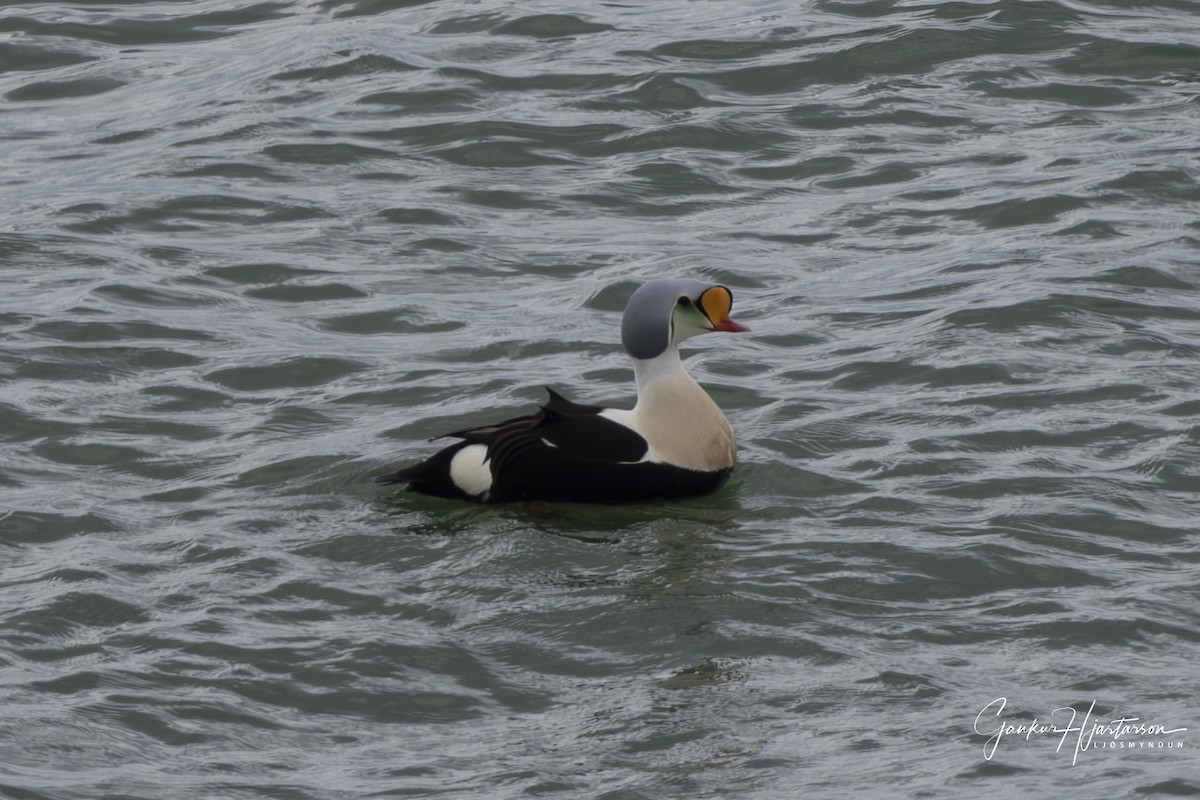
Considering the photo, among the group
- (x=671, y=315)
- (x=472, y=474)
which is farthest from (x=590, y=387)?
(x=472, y=474)

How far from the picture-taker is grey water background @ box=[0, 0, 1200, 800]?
6160 mm

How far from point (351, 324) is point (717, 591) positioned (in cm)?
371

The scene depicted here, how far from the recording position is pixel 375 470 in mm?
8500

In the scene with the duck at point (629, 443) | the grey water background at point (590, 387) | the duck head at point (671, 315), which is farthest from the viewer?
the duck head at point (671, 315)

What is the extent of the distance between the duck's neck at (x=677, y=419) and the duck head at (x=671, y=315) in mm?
73

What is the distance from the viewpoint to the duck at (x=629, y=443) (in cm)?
802

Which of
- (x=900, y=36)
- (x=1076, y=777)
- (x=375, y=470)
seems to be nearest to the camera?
(x=1076, y=777)

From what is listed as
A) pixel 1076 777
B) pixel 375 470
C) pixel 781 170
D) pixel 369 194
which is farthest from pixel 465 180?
pixel 1076 777

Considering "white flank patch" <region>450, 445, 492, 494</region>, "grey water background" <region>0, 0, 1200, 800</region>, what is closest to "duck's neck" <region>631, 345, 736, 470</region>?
"grey water background" <region>0, 0, 1200, 800</region>

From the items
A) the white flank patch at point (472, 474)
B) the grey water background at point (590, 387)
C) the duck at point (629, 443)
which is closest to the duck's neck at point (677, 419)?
the duck at point (629, 443)

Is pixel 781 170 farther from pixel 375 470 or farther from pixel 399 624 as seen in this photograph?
pixel 399 624

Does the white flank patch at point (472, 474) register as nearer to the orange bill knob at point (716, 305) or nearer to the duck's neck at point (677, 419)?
the duck's neck at point (677, 419)

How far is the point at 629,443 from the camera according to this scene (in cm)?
810

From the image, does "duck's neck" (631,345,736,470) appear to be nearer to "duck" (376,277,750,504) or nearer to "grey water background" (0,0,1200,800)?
"duck" (376,277,750,504)
